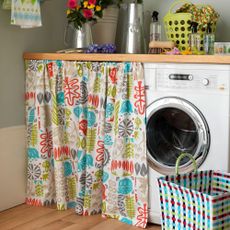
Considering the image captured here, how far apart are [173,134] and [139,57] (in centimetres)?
48

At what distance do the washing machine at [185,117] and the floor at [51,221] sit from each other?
0.28 m

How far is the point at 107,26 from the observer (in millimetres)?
3572

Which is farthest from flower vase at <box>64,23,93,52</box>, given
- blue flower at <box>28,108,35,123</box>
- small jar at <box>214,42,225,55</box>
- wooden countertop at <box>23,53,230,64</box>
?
small jar at <box>214,42,225,55</box>

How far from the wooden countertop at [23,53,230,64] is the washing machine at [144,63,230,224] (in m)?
0.04

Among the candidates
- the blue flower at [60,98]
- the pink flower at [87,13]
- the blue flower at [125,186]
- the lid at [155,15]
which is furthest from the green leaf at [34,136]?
the lid at [155,15]

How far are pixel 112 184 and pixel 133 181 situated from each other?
5.6 inches

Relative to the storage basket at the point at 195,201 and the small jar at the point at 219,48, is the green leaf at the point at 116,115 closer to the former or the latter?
the storage basket at the point at 195,201

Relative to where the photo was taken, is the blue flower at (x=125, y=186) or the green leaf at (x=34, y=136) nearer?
the blue flower at (x=125, y=186)

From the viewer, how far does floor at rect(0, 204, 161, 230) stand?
3043 millimetres

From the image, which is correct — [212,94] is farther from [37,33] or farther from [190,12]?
[37,33]

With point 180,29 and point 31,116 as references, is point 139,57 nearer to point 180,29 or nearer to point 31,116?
point 180,29

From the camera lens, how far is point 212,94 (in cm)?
276

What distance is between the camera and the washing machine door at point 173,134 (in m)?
2.83

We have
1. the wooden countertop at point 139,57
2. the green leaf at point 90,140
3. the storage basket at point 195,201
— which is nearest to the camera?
the storage basket at point 195,201
